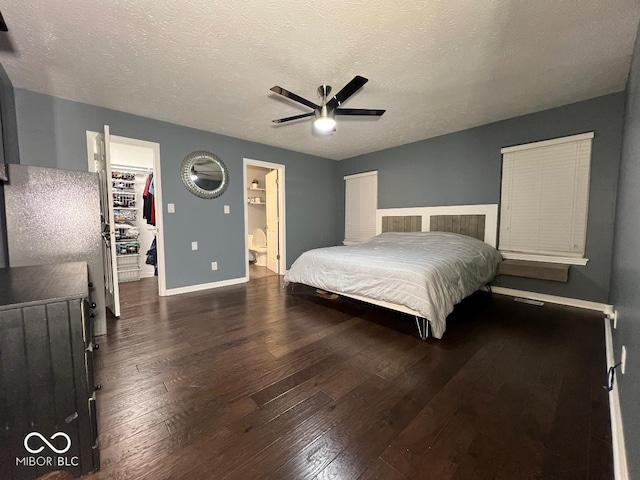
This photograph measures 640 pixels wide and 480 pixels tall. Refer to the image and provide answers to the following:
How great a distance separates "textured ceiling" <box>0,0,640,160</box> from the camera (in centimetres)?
159

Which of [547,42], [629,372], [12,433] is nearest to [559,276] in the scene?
[629,372]

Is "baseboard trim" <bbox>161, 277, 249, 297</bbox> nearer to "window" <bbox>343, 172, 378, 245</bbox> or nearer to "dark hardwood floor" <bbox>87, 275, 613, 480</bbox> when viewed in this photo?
"dark hardwood floor" <bbox>87, 275, 613, 480</bbox>

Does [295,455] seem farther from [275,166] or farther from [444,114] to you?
[275,166]

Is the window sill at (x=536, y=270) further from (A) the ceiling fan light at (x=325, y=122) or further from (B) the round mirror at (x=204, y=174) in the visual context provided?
(B) the round mirror at (x=204, y=174)

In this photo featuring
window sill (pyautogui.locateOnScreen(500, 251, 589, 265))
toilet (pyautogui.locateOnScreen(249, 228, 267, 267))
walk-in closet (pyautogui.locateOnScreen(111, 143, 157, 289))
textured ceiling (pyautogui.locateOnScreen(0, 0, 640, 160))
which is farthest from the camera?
toilet (pyautogui.locateOnScreen(249, 228, 267, 267))

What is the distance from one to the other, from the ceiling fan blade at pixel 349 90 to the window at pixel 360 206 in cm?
278

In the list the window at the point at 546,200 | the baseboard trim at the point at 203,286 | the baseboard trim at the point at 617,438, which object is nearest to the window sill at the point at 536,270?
the window at the point at 546,200

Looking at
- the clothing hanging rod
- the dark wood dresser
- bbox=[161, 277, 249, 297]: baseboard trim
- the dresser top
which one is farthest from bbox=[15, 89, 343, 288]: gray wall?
the dark wood dresser

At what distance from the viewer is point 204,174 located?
12.3 feet

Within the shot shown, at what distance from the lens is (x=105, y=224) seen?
258cm

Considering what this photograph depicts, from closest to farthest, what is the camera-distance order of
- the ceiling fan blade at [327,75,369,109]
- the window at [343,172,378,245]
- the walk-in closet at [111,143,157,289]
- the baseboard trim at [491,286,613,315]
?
the ceiling fan blade at [327,75,369,109] → the baseboard trim at [491,286,613,315] → the walk-in closet at [111,143,157,289] → the window at [343,172,378,245]

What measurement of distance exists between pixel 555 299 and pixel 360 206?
3.27 m

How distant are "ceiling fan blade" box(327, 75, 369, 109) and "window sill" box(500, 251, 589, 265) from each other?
297 centimetres

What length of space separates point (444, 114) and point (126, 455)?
4042 mm
